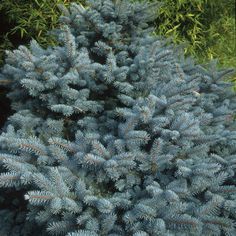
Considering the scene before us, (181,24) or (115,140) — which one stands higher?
(115,140)

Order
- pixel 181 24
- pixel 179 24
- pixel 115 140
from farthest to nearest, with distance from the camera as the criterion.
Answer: pixel 181 24
pixel 179 24
pixel 115 140

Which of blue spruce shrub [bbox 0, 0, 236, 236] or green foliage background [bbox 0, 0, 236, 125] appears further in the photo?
green foliage background [bbox 0, 0, 236, 125]

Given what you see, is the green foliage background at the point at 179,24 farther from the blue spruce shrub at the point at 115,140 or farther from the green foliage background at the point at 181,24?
the blue spruce shrub at the point at 115,140

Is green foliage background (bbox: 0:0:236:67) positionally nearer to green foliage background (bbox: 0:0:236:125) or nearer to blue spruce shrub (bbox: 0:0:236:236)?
green foliage background (bbox: 0:0:236:125)

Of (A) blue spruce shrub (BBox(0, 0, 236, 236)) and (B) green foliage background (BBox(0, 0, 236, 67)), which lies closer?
(A) blue spruce shrub (BBox(0, 0, 236, 236))

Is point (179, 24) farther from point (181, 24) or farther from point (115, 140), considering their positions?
point (115, 140)

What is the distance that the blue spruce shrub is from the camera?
2.02 m

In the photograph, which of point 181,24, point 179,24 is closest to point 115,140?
point 179,24

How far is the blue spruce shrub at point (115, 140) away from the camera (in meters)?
2.02

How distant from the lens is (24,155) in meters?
2.23

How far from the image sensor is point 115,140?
2.23 m

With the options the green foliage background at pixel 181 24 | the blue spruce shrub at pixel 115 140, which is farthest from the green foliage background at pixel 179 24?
the blue spruce shrub at pixel 115 140


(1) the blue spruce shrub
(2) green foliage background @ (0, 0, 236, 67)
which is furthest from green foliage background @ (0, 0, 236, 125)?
(1) the blue spruce shrub

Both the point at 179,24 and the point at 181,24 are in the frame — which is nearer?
the point at 179,24
